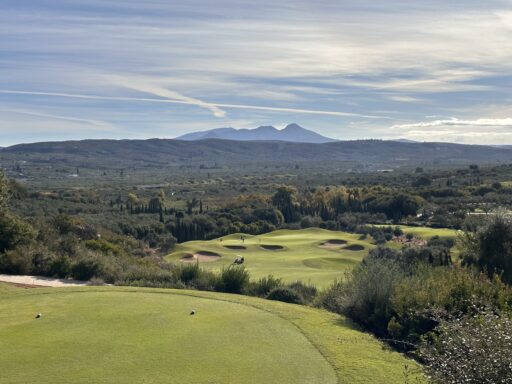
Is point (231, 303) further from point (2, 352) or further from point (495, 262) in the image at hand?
point (495, 262)

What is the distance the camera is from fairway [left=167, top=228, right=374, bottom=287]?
126 ft

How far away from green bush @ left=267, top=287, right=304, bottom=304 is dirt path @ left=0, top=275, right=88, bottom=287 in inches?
284

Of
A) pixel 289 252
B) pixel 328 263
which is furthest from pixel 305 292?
pixel 289 252

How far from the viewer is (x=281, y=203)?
86.1 m

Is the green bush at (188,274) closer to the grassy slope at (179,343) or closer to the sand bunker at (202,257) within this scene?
the grassy slope at (179,343)

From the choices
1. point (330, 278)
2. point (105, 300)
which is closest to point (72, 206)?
point (330, 278)

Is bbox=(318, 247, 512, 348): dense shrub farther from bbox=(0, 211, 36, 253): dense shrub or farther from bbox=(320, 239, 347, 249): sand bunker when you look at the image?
bbox=(320, 239, 347, 249): sand bunker

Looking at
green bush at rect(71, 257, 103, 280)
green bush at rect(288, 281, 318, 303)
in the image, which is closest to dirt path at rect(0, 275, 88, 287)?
green bush at rect(71, 257, 103, 280)

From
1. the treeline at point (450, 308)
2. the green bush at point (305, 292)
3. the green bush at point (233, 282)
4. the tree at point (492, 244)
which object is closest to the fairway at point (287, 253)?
the tree at point (492, 244)

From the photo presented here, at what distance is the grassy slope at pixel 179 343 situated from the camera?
10.3 meters

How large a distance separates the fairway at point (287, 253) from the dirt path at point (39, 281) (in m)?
13.2

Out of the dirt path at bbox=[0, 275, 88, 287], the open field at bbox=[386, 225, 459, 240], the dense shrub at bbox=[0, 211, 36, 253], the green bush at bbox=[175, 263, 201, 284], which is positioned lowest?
the open field at bbox=[386, 225, 459, 240]

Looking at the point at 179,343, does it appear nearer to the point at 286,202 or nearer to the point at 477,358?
the point at 477,358

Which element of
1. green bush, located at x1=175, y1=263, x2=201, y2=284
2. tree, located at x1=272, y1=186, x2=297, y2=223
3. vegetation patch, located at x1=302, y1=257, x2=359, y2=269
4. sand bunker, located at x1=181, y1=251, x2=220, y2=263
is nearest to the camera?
green bush, located at x1=175, y1=263, x2=201, y2=284
